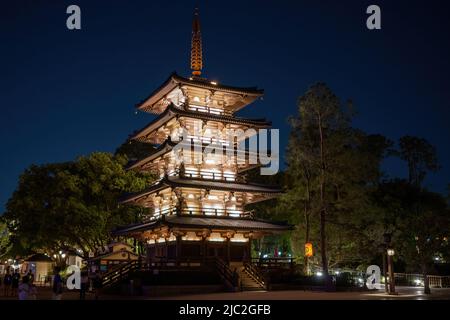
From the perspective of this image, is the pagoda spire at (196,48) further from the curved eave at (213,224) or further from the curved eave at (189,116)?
the curved eave at (213,224)

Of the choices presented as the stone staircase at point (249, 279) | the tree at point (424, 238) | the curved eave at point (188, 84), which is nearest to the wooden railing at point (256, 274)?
the stone staircase at point (249, 279)

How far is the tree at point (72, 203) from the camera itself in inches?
1879

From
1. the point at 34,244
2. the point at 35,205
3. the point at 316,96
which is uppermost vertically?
the point at 316,96

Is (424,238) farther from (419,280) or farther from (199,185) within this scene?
(199,185)

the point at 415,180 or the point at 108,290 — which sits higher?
the point at 415,180

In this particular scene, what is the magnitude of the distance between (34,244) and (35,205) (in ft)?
13.6

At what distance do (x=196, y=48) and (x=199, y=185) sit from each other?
15.4 metres

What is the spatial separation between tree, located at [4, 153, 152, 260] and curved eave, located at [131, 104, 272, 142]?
24.7 feet

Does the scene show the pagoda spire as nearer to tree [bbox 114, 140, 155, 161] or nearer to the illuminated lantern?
the illuminated lantern

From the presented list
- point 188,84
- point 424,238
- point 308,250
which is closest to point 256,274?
point 308,250

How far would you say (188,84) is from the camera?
42.4 m
